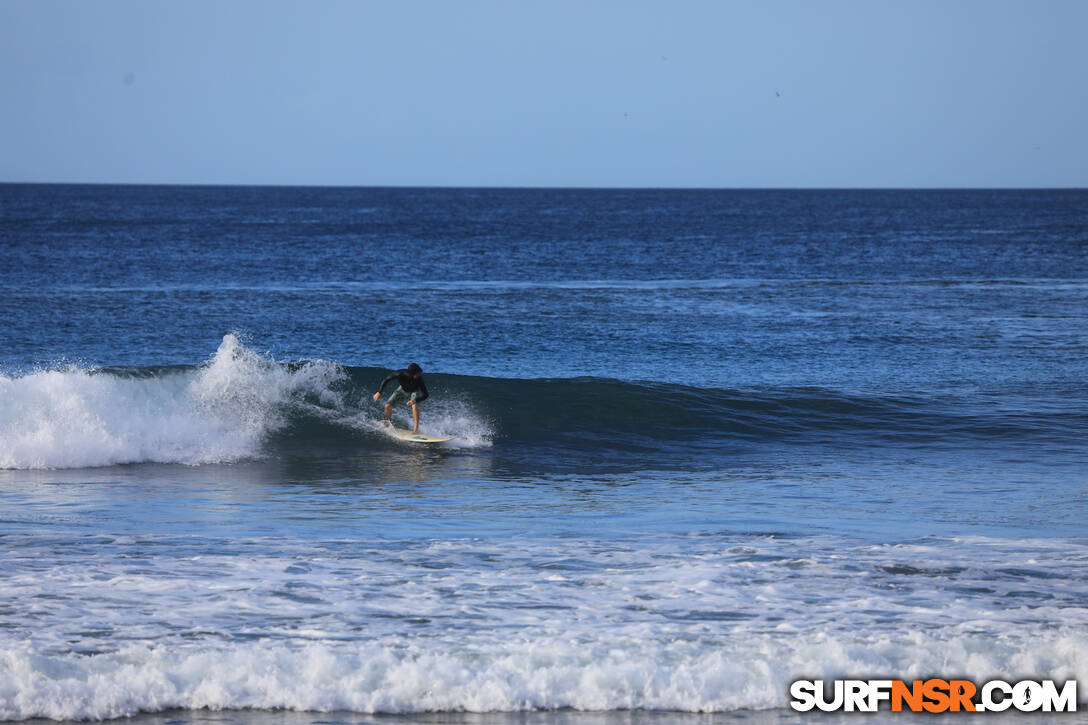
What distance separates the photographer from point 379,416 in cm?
2067

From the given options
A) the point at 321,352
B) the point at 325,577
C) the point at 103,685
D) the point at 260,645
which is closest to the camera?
the point at 103,685

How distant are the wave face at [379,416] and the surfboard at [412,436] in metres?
0.29

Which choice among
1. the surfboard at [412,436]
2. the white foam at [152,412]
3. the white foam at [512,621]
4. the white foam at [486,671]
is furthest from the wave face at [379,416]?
the white foam at [486,671]

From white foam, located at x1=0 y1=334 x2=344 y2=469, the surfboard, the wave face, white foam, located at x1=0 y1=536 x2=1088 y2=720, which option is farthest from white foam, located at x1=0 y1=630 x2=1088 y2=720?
the surfboard

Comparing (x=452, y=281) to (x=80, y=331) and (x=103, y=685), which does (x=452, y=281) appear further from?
(x=103, y=685)

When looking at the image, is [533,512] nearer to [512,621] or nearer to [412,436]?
[512,621]

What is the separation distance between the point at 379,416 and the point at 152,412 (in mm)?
3980

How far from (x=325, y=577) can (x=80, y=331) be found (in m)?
25.1

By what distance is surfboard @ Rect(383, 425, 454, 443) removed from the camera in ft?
60.6

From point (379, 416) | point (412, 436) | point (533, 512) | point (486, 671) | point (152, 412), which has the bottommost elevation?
point (486, 671)

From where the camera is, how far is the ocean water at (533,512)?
813 centimetres

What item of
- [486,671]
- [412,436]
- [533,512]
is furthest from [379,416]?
[486,671]

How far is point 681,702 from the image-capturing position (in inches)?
310

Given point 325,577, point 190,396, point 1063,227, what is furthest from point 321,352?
point 1063,227
